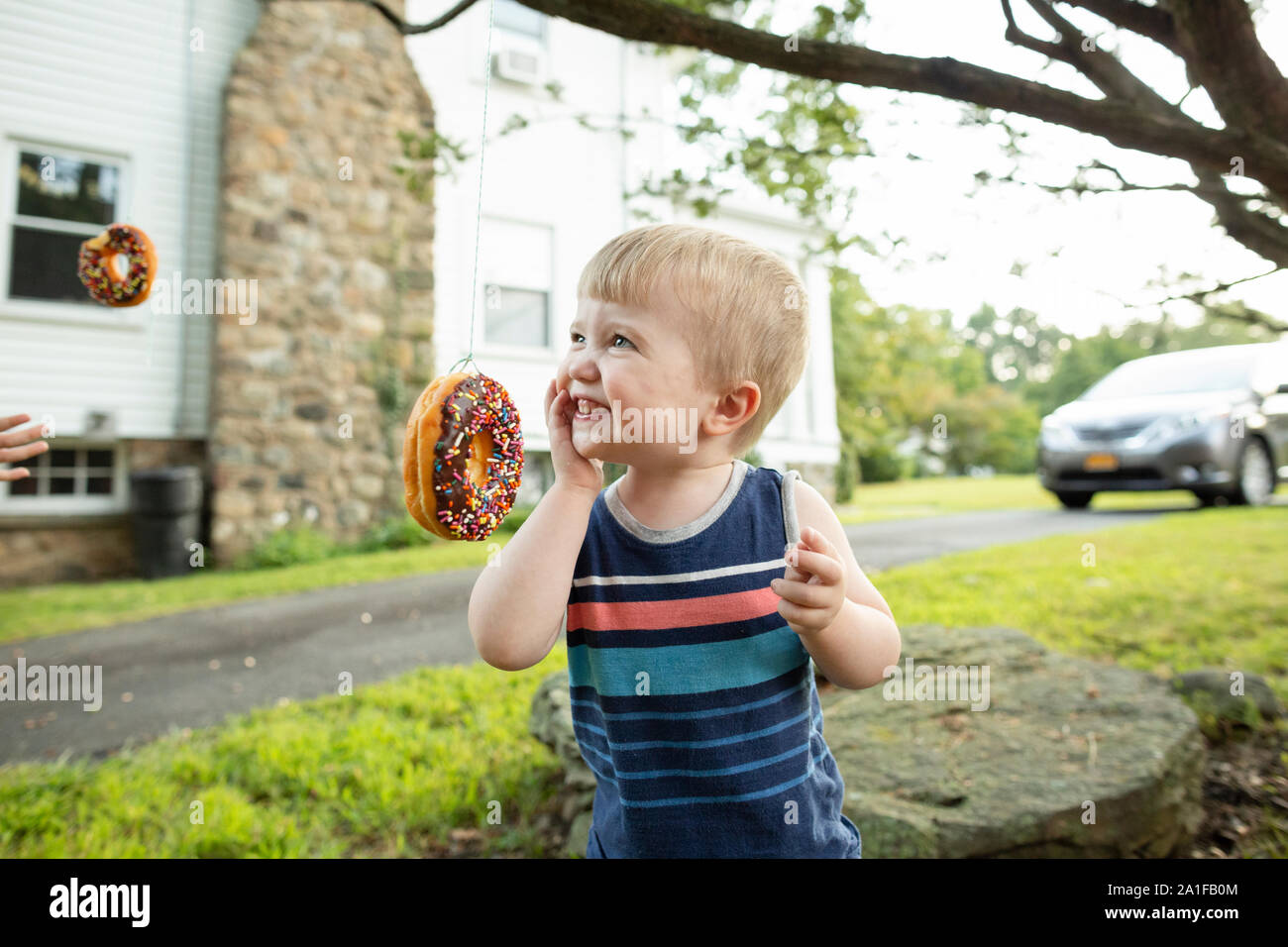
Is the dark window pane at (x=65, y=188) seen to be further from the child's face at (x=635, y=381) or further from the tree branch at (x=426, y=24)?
the child's face at (x=635, y=381)

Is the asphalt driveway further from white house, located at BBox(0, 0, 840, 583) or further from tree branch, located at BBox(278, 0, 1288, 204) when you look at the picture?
tree branch, located at BBox(278, 0, 1288, 204)

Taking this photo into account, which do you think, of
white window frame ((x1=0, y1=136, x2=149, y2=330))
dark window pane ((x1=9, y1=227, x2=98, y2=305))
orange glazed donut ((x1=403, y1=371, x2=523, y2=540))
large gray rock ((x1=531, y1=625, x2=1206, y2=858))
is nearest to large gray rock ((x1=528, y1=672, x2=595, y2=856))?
large gray rock ((x1=531, y1=625, x2=1206, y2=858))

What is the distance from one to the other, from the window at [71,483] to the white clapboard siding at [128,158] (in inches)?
15.7

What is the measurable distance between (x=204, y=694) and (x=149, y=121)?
20.9ft

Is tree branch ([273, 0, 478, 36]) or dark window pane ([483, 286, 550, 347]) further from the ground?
dark window pane ([483, 286, 550, 347])

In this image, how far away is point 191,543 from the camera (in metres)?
7.14

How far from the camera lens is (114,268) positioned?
95.2 inches

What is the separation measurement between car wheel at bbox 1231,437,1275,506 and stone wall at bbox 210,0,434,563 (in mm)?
8735

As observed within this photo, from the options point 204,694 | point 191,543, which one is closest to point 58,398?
point 191,543

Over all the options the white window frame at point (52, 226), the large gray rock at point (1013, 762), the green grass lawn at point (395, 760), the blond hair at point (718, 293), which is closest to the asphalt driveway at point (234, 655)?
the green grass lawn at point (395, 760)

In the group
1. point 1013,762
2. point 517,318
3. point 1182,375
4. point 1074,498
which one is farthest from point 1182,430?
point 517,318

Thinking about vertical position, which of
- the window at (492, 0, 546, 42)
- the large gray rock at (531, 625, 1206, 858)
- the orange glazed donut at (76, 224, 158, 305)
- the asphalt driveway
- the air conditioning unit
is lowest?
the asphalt driveway

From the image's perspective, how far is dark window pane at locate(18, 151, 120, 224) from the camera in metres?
7.37

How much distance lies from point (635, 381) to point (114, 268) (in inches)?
82.3
